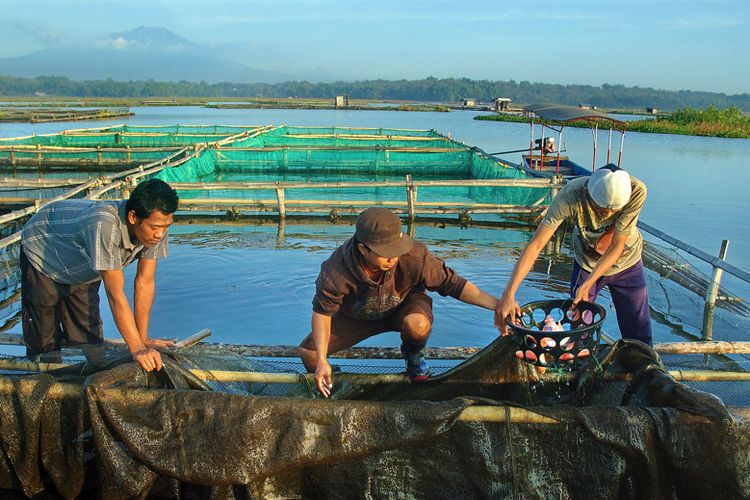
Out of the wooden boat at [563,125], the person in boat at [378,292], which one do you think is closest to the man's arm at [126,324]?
the person in boat at [378,292]

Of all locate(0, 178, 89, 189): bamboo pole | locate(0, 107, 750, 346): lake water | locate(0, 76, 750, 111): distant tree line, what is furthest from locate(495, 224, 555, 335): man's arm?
locate(0, 76, 750, 111): distant tree line

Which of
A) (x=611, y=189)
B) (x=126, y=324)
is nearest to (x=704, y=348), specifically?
(x=611, y=189)

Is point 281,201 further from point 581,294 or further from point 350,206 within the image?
point 581,294

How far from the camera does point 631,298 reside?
3.75 metres

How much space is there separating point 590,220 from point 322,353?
173 cm

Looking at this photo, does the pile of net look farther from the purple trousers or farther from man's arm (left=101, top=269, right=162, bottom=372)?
the purple trousers

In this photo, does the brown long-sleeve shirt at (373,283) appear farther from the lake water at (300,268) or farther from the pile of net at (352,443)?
the lake water at (300,268)

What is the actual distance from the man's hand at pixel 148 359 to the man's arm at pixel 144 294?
1.47 ft

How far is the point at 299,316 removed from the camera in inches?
242

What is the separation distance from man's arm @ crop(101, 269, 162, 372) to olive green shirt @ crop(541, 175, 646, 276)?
86.2 inches

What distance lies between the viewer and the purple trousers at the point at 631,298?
3723mm

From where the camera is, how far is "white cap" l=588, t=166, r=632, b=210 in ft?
10.5

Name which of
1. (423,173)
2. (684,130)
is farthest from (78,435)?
(684,130)

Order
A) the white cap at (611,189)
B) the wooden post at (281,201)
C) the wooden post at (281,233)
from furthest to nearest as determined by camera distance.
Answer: the wooden post at (281,201), the wooden post at (281,233), the white cap at (611,189)
